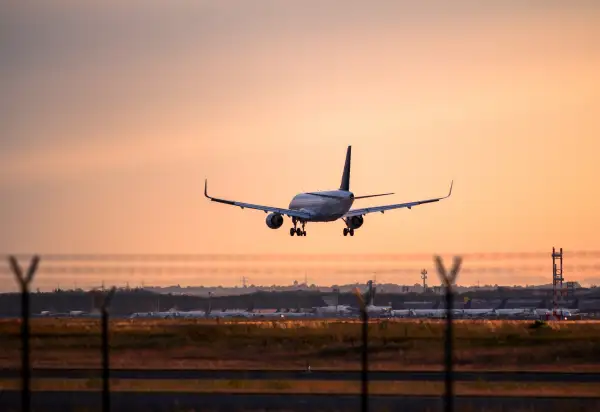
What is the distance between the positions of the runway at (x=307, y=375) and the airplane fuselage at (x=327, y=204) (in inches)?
2715

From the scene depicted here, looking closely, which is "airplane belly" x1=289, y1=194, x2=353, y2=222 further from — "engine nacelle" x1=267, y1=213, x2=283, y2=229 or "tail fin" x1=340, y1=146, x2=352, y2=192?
"tail fin" x1=340, y1=146, x2=352, y2=192

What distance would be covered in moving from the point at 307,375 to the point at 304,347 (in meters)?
17.8

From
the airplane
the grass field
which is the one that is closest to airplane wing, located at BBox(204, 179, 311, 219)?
the airplane

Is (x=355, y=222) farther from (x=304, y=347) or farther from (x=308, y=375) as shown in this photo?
(x=308, y=375)

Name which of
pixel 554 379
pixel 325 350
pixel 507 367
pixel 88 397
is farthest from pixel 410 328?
pixel 88 397

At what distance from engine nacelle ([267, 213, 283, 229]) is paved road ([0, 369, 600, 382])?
73.9 metres

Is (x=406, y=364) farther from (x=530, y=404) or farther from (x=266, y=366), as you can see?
(x=530, y=404)

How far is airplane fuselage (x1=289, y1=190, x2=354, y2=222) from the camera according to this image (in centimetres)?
13050

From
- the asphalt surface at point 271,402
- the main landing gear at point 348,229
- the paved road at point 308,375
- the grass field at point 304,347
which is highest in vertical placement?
the main landing gear at point 348,229

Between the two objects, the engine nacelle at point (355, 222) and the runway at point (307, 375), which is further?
Result: the engine nacelle at point (355, 222)

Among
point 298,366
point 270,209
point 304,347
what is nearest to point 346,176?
point 270,209

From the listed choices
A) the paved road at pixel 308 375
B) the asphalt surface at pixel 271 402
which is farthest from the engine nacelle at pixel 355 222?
the asphalt surface at pixel 271 402

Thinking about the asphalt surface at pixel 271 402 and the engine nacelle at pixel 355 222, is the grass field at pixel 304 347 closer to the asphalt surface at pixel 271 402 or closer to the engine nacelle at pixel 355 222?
the asphalt surface at pixel 271 402

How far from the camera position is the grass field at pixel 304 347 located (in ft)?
223
